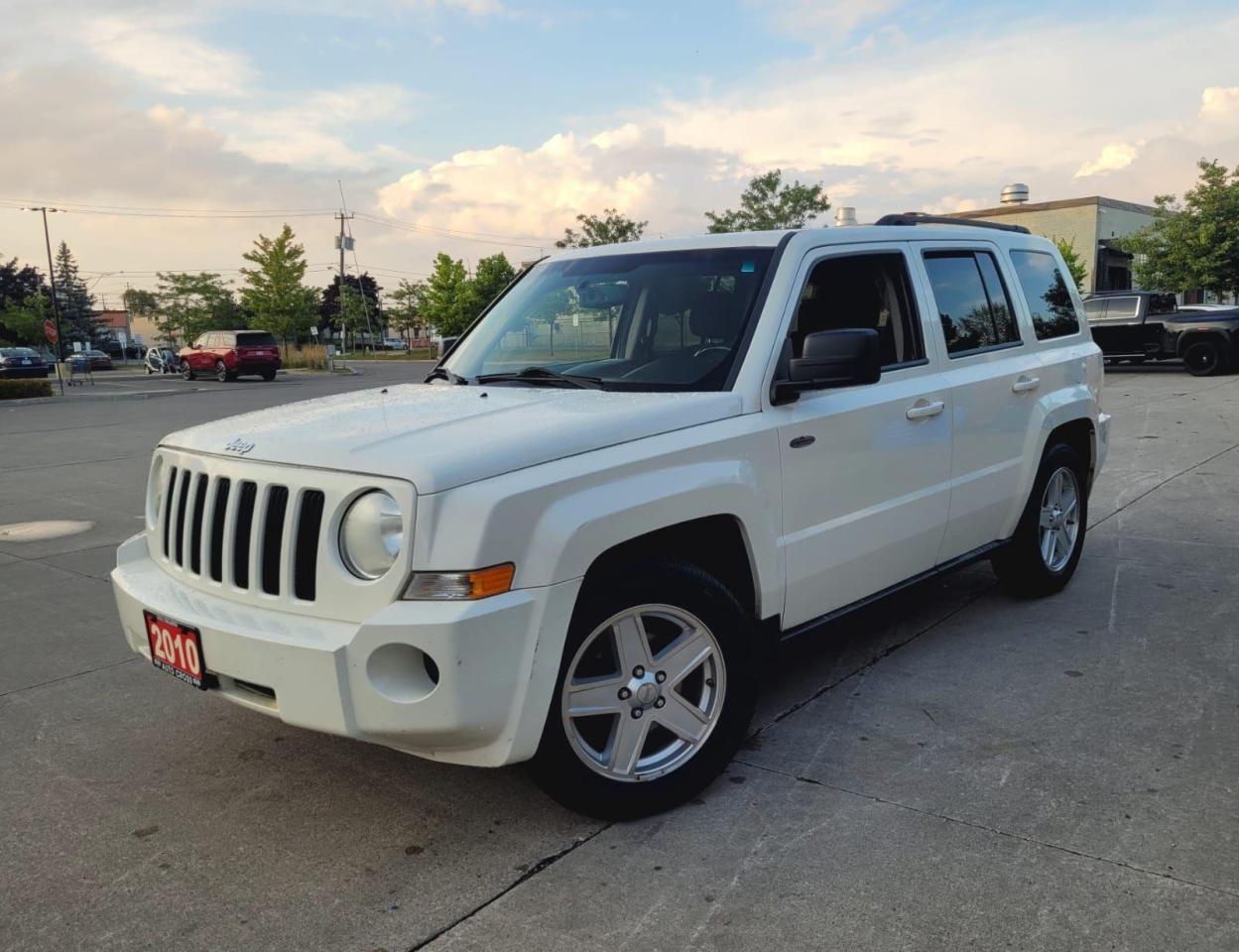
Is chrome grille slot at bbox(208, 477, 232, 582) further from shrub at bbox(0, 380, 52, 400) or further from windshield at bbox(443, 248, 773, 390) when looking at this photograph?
shrub at bbox(0, 380, 52, 400)

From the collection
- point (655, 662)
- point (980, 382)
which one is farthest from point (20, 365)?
point (655, 662)

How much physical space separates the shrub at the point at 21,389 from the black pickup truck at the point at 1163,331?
2560cm

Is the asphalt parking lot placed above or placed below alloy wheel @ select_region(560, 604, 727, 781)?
below

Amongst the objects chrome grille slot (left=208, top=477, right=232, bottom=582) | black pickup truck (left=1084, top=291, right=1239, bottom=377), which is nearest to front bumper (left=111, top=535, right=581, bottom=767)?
chrome grille slot (left=208, top=477, right=232, bottom=582)

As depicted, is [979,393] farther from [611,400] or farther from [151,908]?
[151,908]

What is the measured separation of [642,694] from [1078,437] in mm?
3442

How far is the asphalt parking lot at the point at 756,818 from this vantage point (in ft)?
8.38

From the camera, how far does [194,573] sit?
3148 millimetres

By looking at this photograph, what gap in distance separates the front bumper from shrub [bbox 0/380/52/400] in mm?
28300

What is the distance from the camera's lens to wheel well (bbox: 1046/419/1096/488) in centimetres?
515

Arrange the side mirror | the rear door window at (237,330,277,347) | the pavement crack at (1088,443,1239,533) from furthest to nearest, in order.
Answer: the rear door window at (237,330,277,347) → the pavement crack at (1088,443,1239,533) → the side mirror

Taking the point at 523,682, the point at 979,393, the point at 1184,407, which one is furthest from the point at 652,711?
the point at 1184,407

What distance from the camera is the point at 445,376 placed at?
13.8 ft

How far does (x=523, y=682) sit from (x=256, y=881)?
3.15 feet
